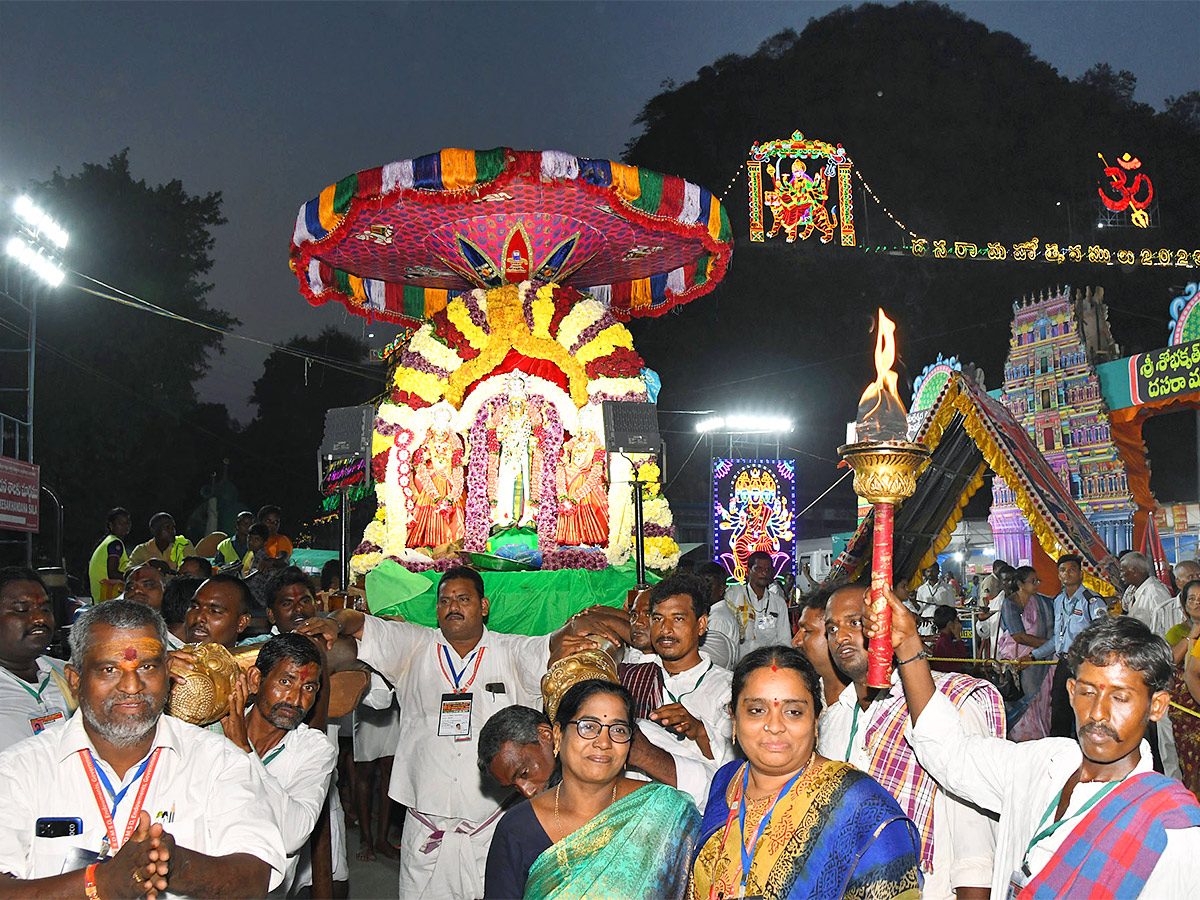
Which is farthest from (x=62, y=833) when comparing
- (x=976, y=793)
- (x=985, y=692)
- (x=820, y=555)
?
(x=820, y=555)

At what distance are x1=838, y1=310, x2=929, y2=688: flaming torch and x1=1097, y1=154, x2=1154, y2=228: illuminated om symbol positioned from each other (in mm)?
42431

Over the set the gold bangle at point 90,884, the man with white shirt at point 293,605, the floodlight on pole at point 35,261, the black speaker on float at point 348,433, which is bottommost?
the gold bangle at point 90,884

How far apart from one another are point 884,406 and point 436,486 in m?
9.46

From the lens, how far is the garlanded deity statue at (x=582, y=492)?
11.9m

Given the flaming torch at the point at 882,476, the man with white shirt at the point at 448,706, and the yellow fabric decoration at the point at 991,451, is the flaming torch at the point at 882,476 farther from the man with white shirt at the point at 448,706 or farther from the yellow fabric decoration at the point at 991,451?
the yellow fabric decoration at the point at 991,451

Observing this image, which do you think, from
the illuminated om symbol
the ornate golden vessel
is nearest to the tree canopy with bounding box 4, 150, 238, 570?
the ornate golden vessel

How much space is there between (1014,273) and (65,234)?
120 ft

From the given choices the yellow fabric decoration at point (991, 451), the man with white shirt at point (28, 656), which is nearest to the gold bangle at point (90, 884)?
the man with white shirt at point (28, 656)

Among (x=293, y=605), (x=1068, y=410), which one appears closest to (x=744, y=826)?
(x=293, y=605)

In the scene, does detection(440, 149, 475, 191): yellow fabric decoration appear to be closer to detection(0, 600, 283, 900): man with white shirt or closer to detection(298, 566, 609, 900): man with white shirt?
detection(298, 566, 609, 900): man with white shirt

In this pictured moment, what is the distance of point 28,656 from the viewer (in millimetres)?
4492

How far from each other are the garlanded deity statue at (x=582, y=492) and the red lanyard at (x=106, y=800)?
351 inches

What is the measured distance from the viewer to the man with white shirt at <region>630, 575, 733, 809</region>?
3.80 metres

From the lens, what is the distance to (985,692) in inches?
138
